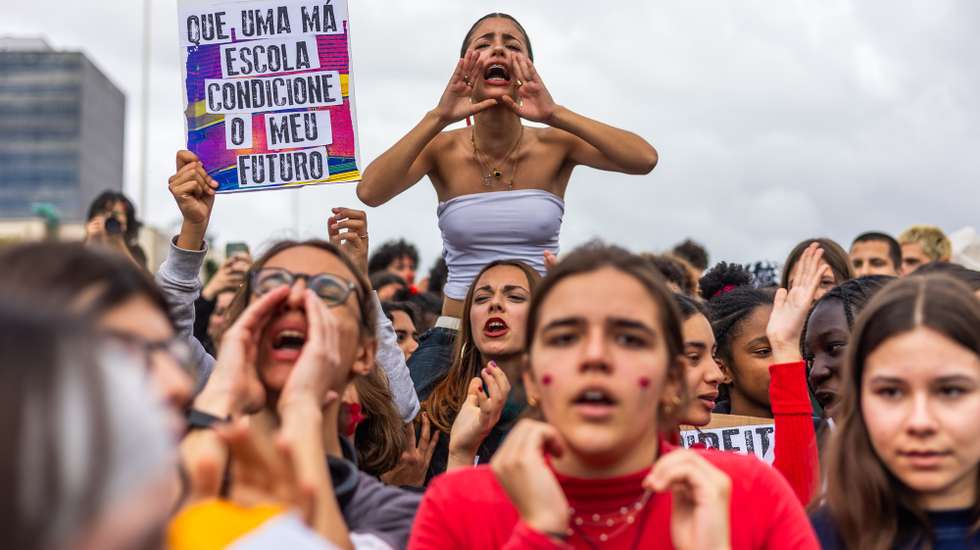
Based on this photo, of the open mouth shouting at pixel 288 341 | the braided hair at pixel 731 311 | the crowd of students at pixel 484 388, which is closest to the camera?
the crowd of students at pixel 484 388

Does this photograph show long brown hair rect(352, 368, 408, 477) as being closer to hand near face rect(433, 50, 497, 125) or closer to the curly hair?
hand near face rect(433, 50, 497, 125)

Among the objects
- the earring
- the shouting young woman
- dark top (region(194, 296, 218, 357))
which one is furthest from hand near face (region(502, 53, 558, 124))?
dark top (region(194, 296, 218, 357))

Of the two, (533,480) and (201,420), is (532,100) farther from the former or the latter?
(533,480)

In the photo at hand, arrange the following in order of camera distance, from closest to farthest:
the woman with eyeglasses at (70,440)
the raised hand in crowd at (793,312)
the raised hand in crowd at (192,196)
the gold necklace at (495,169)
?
the woman with eyeglasses at (70,440) → the raised hand in crowd at (793,312) → the raised hand in crowd at (192,196) → the gold necklace at (495,169)

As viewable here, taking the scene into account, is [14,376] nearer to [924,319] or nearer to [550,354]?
[550,354]

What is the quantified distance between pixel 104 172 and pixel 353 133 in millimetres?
131513

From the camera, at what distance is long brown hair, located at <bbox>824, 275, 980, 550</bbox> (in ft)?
9.90

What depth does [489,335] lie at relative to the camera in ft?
16.7

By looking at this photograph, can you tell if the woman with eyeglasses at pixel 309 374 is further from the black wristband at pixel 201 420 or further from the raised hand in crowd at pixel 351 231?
the raised hand in crowd at pixel 351 231

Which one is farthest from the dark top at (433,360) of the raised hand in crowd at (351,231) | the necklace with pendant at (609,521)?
the necklace with pendant at (609,521)

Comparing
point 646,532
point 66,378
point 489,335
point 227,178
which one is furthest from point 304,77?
point 66,378

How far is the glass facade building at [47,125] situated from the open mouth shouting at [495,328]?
398 ft

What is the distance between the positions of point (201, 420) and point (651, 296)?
3.79ft

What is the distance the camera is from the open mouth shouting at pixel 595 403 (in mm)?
2643
